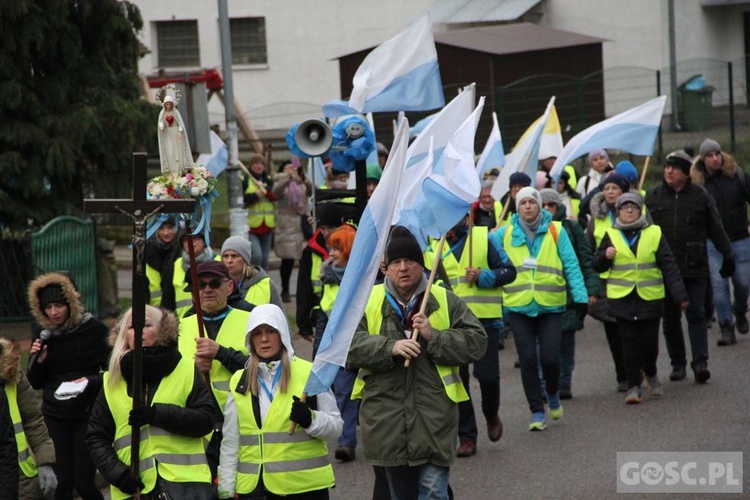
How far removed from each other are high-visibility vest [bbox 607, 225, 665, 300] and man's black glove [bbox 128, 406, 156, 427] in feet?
18.1

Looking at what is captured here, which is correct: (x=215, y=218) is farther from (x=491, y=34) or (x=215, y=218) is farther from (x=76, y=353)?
(x=76, y=353)

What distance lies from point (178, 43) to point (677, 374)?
27.1 meters

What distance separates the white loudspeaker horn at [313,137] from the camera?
964 cm

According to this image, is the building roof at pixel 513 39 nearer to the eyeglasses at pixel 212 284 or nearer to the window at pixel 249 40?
the window at pixel 249 40

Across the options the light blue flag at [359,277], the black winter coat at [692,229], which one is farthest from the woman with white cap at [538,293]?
the light blue flag at [359,277]

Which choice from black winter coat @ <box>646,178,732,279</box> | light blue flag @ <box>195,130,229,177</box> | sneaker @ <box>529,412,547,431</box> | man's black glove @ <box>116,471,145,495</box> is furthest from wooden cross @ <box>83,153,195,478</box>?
light blue flag @ <box>195,130,229,177</box>

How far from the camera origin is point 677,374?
11.5 m

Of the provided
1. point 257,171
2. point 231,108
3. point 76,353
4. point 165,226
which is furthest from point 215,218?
point 76,353

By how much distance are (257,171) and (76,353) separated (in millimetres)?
10673

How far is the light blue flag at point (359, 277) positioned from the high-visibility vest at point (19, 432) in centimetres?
→ 184

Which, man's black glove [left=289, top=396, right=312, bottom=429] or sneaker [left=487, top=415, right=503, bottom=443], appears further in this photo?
sneaker [left=487, top=415, right=503, bottom=443]

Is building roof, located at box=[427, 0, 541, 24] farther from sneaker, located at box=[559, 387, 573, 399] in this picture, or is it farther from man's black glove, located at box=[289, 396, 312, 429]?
man's black glove, located at box=[289, 396, 312, 429]

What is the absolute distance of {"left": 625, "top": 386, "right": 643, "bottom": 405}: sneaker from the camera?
35.2 feet

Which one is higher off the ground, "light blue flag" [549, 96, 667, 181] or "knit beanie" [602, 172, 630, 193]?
"light blue flag" [549, 96, 667, 181]
